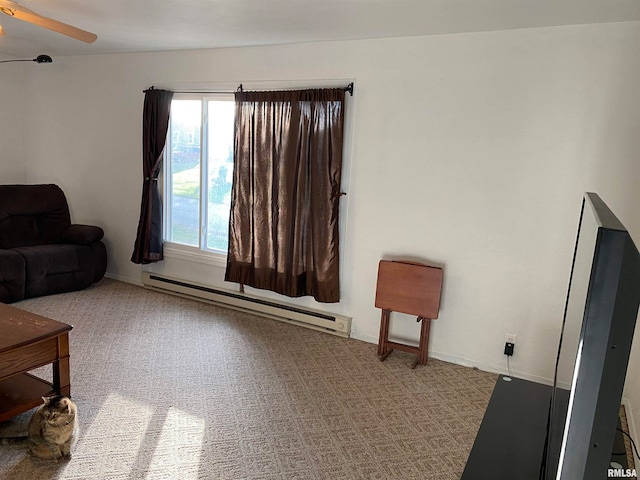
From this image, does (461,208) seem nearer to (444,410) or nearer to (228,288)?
(444,410)

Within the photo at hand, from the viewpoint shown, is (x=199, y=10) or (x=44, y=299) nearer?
(x=199, y=10)

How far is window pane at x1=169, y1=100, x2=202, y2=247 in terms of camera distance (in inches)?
181

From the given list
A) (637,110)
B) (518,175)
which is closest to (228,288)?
(518,175)

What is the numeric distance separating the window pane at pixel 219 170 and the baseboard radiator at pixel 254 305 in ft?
1.43

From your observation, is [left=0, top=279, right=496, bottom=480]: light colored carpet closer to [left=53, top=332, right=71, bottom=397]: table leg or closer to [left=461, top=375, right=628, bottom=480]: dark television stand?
[left=53, top=332, right=71, bottom=397]: table leg

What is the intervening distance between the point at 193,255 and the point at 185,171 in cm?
81

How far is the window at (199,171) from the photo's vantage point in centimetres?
447

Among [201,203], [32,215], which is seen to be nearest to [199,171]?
[201,203]

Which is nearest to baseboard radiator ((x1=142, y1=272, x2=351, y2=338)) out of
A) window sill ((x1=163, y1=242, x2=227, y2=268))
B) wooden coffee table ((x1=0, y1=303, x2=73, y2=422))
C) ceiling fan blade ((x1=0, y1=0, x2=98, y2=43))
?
window sill ((x1=163, y1=242, x2=227, y2=268))

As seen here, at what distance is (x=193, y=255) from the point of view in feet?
15.5

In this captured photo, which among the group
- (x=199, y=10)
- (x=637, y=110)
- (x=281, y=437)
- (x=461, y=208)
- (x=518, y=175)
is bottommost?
(x=281, y=437)

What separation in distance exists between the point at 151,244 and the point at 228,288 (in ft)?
2.97

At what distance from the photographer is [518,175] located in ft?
10.6

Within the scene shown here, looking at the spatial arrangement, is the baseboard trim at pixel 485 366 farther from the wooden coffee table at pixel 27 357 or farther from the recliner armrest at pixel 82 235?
the recliner armrest at pixel 82 235
